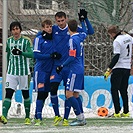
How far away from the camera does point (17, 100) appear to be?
1347 centimetres

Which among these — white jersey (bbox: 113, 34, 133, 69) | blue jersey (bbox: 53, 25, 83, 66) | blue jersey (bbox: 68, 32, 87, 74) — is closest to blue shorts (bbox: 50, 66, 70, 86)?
blue jersey (bbox: 53, 25, 83, 66)

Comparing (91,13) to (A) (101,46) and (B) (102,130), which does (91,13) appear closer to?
(A) (101,46)

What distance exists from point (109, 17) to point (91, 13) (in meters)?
0.38

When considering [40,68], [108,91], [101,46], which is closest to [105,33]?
[101,46]

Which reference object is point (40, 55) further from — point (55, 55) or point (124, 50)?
point (124, 50)

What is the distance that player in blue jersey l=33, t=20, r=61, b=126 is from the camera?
10453mm

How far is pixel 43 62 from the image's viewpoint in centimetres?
1067

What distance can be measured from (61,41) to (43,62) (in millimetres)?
450

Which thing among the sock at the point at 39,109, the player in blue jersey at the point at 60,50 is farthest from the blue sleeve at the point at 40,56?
the sock at the point at 39,109

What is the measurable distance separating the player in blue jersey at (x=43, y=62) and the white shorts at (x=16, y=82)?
243 millimetres

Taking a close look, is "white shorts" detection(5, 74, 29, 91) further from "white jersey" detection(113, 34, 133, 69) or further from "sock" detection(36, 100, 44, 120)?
"white jersey" detection(113, 34, 133, 69)

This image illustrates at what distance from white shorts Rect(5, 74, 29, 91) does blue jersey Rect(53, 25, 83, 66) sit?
2.10 ft

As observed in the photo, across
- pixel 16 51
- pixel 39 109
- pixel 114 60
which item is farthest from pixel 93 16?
pixel 39 109

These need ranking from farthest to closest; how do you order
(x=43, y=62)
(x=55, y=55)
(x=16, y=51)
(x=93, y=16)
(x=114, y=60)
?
(x=93, y=16) → (x=114, y=60) → (x=43, y=62) → (x=16, y=51) → (x=55, y=55)
